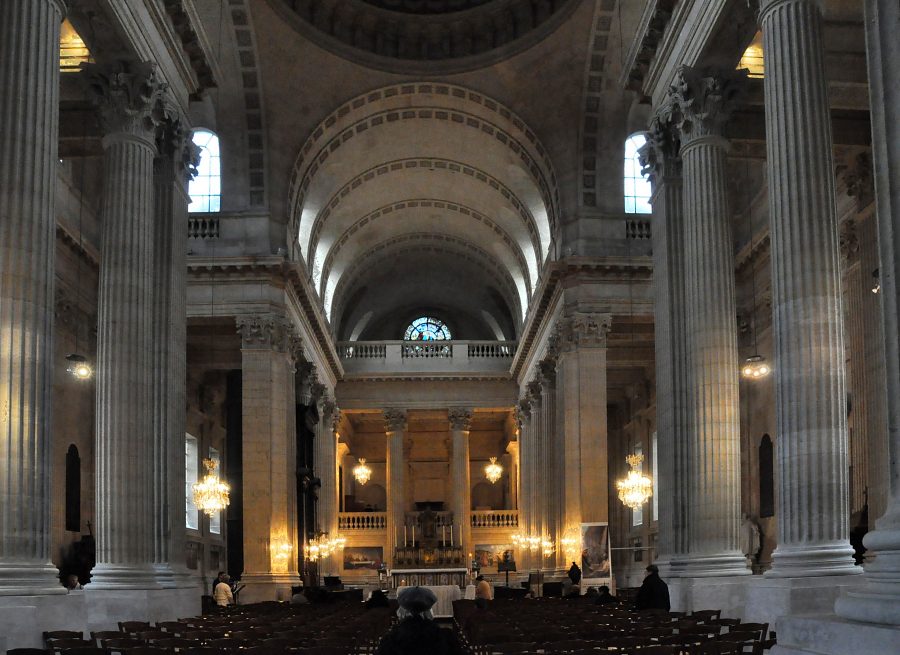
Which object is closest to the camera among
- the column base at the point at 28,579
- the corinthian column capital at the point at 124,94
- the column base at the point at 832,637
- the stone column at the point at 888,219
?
the column base at the point at 832,637

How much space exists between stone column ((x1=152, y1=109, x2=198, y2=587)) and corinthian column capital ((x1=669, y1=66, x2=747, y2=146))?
8.84 metres

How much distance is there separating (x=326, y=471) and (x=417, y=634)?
4184 cm

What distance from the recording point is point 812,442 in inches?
544

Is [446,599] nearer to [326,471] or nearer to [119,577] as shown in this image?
[326,471]

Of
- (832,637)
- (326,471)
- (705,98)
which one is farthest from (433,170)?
(832,637)

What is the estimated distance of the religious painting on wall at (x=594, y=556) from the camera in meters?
30.5

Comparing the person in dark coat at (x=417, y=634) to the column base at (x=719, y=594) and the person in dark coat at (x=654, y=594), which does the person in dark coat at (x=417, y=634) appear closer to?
the column base at (x=719, y=594)

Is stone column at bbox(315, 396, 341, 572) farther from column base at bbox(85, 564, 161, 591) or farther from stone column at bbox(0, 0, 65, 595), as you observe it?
stone column at bbox(0, 0, 65, 595)

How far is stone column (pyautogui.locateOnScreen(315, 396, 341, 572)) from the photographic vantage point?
46.2 meters

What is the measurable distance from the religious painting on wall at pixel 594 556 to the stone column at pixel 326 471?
1674cm

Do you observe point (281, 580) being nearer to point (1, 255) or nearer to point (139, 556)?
point (139, 556)

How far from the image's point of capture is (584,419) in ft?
107

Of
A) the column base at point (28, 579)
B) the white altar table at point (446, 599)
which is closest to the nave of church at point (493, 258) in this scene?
the column base at point (28, 579)

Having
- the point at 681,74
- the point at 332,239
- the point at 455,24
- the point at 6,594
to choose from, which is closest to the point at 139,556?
the point at 6,594
